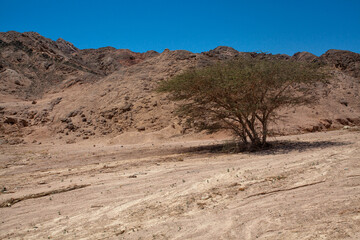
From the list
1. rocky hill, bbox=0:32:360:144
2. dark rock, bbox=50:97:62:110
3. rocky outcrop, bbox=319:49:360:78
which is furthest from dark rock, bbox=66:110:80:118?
rocky outcrop, bbox=319:49:360:78

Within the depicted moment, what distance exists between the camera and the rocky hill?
70.3 ft

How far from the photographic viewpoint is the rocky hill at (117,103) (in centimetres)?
2144

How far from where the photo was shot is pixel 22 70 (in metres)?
39.2

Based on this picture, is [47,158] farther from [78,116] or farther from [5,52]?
[5,52]

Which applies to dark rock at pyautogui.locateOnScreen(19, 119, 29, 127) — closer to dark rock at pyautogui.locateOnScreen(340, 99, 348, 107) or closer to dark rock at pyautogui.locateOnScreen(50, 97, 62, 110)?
dark rock at pyautogui.locateOnScreen(50, 97, 62, 110)

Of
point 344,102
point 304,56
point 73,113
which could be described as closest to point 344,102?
point 344,102

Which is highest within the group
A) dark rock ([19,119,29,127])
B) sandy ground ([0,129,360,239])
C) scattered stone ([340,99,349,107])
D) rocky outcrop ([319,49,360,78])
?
rocky outcrop ([319,49,360,78])

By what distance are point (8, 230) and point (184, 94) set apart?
30.2ft

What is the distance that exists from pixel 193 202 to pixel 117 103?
1941cm

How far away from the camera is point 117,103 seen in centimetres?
2442

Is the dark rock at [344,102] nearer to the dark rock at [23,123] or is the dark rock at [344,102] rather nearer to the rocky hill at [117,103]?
the rocky hill at [117,103]

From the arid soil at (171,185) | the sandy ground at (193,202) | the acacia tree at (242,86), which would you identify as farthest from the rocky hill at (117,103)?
the sandy ground at (193,202)

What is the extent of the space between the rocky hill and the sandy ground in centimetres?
1074

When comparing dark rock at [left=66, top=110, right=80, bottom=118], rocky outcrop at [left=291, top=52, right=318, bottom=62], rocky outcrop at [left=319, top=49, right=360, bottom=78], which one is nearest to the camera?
dark rock at [left=66, top=110, right=80, bottom=118]
